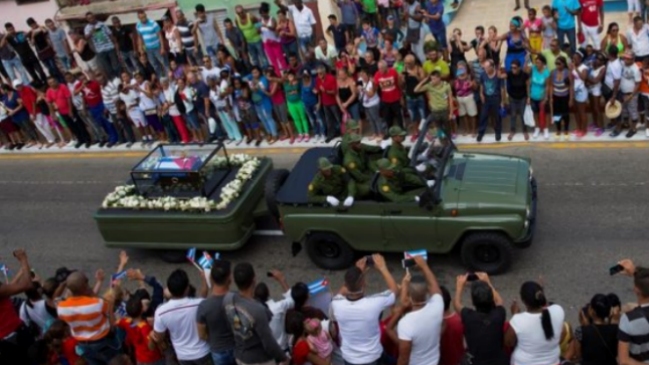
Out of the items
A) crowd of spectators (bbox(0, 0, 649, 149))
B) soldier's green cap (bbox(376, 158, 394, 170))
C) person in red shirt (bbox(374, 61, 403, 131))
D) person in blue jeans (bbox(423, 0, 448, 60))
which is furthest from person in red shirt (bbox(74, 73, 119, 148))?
soldier's green cap (bbox(376, 158, 394, 170))

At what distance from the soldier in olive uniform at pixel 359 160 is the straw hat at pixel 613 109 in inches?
169

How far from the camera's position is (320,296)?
6934mm

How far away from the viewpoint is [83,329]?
21.5 ft

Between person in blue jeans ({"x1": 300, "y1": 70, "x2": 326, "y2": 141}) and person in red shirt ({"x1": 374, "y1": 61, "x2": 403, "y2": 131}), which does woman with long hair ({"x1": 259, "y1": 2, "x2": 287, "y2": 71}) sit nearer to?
person in blue jeans ({"x1": 300, "y1": 70, "x2": 326, "y2": 141})

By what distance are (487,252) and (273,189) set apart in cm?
289

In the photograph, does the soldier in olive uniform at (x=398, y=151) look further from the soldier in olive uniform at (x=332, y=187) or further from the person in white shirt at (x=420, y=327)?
Result: the person in white shirt at (x=420, y=327)

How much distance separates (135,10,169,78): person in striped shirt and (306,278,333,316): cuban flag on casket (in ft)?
35.2

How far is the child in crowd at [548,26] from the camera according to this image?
1323cm

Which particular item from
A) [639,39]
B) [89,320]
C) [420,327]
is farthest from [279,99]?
[420,327]

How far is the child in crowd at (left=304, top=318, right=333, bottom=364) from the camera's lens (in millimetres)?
6102

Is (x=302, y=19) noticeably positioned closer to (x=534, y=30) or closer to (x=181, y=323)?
(x=534, y=30)

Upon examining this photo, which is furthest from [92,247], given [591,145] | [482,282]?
[591,145]

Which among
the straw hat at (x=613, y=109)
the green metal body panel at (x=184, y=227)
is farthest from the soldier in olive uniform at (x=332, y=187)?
the straw hat at (x=613, y=109)

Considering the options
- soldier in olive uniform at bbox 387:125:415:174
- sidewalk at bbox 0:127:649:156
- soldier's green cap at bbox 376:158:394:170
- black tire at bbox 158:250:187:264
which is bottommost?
sidewalk at bbox 0:127:649:156
